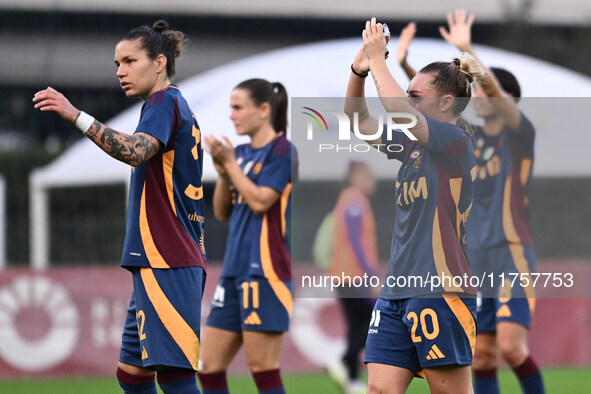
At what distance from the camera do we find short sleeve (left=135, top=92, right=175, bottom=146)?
4.19m

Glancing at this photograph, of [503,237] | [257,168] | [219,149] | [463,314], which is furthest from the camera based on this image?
[503,237]

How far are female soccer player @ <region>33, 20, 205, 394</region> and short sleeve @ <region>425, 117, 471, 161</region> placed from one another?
1.17m

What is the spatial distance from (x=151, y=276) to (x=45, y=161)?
10639 millimetres

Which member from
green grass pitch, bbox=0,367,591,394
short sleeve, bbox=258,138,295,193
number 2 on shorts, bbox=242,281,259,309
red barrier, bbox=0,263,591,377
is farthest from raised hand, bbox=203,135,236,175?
red barrier, bbox=0,263,591,377

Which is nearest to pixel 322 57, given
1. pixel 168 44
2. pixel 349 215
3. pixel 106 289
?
pixel 106 289

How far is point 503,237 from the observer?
593 cm

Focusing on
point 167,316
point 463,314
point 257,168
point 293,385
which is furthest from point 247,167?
point 293,385

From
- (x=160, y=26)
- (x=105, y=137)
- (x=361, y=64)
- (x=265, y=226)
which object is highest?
(x=160, y=26)

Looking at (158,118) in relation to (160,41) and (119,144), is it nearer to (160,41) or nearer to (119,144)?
(119,144)

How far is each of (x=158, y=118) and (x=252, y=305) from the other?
1.72m

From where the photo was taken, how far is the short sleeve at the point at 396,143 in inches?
166

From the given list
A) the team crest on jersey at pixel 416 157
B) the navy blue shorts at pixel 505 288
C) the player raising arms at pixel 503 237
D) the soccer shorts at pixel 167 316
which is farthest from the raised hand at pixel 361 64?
the navy blue shorts at pixel 505 288

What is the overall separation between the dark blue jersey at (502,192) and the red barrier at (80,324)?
4.55m

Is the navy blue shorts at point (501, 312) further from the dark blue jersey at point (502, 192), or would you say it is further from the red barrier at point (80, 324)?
the red barrier at point (80, 324)
